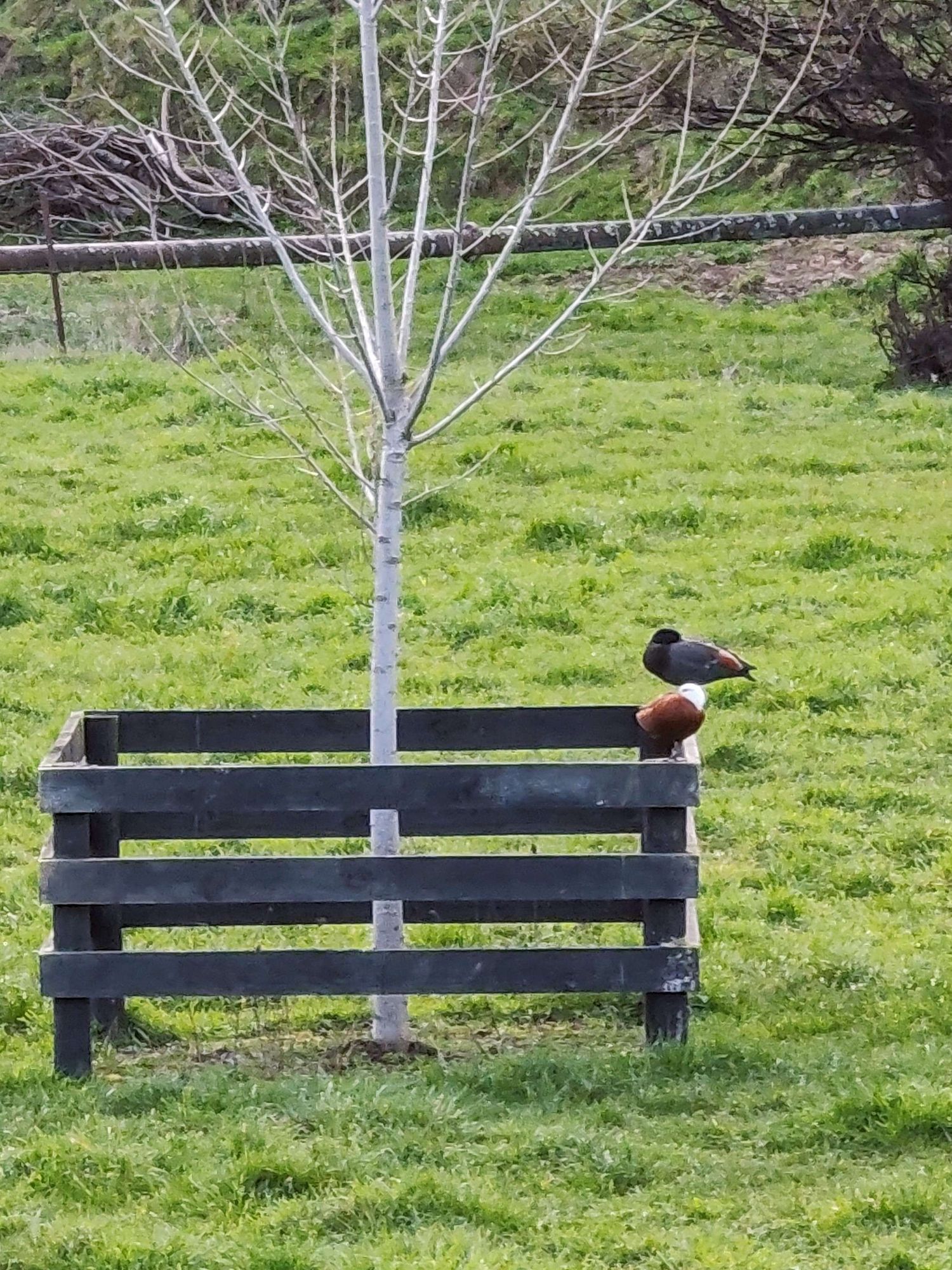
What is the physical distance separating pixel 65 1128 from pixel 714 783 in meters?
4.10

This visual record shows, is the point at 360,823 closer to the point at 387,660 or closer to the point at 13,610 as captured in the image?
the point at 387,660

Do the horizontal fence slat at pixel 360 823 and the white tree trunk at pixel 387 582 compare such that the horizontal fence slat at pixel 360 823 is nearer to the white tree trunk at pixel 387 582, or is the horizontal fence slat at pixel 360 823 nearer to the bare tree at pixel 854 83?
the white tree trunk at pixel 387 582

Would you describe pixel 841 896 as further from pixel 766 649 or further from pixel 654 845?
pixel 766 649

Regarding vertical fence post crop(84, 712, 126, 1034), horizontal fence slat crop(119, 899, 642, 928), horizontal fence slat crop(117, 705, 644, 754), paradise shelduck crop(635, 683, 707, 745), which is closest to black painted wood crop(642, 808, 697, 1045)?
horizontal fence slat crop(119, 899, 642, 928)

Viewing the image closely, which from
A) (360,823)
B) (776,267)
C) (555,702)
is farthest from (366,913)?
(776,267)

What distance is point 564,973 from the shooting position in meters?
5.57

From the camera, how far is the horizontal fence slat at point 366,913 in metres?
5.89

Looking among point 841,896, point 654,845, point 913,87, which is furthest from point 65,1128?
point 913,87

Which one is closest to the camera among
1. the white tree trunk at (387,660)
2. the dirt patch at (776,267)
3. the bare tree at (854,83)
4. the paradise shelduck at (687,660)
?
the white tree trunk at (387,660)

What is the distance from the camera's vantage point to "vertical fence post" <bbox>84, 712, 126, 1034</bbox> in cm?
595

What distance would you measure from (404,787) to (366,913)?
86cm

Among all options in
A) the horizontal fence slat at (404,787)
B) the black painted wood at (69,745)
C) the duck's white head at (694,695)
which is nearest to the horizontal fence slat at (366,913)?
the horizontal fence slat at (404,787)

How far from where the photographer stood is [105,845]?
20.0 ft

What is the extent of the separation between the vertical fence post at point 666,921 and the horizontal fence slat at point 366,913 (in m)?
0.10
